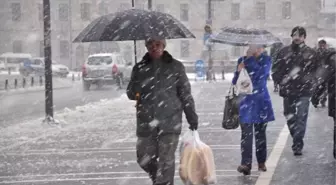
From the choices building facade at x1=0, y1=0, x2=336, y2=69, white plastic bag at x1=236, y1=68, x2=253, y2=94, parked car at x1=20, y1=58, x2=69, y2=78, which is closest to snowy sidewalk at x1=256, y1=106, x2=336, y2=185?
white plastic bag at x1=236, y1=68, x2=253, y2=94

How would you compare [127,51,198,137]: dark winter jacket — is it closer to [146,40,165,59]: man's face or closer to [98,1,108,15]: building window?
[146,40,165,59]: man's face

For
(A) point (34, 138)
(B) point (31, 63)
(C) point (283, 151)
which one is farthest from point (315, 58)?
(B) point (31, 63)

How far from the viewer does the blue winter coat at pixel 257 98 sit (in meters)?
8.32

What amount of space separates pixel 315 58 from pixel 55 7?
207 feet

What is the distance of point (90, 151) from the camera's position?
1123cm

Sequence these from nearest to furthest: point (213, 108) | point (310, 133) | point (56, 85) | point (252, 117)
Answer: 1. point (252, 117)
2. point (310, 133)
3. point (213, 108)
4. point (56, 85)

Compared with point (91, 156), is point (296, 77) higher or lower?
higher

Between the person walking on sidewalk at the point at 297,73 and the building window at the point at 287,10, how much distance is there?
6265cm

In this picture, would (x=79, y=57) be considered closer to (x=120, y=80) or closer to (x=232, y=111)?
(x=120, y=80)

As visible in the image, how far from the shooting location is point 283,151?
34.4 ft

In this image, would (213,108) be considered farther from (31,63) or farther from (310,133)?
(31,63)

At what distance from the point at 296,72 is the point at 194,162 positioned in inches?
137

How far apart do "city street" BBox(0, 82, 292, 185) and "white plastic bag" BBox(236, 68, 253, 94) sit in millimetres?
1039

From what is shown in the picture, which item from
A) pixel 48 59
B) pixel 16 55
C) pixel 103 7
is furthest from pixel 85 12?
pixel 48 59
